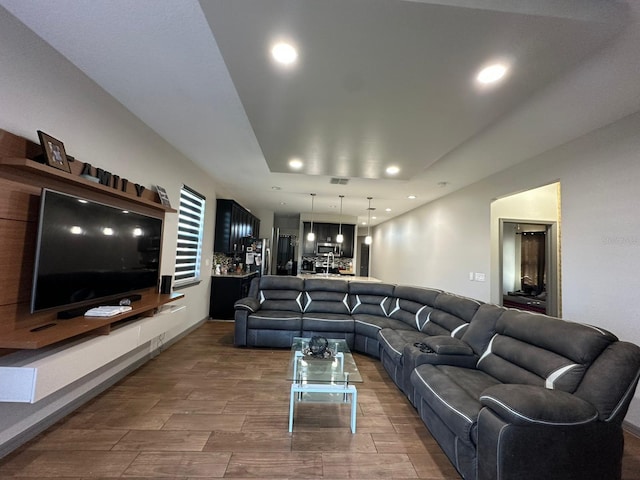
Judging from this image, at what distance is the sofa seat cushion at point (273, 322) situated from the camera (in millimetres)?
4094

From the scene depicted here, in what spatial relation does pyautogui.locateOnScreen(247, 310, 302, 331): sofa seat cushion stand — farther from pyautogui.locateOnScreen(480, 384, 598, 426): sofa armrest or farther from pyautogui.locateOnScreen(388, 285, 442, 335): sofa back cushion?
pyautogui.locateOnScreen(480, 384, 598, 426): sofa armrest

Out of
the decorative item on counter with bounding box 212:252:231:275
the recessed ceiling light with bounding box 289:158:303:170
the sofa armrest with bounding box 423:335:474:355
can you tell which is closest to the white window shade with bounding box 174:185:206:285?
the decorative item on counter with bounding box 212:252:231:275

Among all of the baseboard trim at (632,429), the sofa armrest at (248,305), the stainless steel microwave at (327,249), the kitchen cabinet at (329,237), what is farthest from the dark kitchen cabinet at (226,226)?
the baseboard trim at (632,429)

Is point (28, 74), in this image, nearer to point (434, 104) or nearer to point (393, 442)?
point (434, 104)

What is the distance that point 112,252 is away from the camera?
250 cm

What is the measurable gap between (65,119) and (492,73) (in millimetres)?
3147

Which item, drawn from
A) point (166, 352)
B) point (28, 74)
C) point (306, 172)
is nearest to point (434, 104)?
point (306, 172)

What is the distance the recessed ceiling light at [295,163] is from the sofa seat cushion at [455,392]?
280 cm

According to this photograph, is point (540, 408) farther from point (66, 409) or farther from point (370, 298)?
point (66, 409)

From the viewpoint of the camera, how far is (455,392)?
1.96 metres

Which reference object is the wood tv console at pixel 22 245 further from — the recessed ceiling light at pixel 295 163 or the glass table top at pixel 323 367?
the recessed ceiling light at pixel 295 163

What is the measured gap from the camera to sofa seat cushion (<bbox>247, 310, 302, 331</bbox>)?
409cm

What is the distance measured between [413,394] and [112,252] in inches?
119

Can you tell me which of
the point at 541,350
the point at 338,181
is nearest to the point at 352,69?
the point at 541,350
